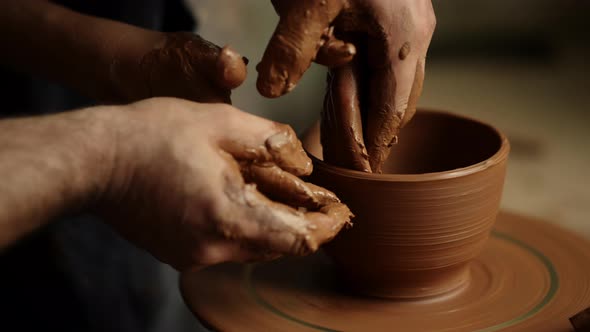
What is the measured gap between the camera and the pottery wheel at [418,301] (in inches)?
49.9

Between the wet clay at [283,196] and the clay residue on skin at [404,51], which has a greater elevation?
the clay residue on skin at [404,51]

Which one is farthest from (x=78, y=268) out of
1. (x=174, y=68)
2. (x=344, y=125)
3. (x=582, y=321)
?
(x=582, y=321)

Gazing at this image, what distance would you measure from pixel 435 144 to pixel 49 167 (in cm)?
87

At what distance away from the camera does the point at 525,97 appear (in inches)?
123

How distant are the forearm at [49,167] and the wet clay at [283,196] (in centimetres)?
18

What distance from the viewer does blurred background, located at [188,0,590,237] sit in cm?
243

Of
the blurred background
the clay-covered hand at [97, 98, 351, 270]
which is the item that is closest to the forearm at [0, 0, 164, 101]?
the clay-covered hand at [97, 98, 351, 270]

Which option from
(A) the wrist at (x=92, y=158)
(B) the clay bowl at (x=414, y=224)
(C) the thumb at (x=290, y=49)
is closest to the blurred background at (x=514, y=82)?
(B) the clay bowl at (x=414, y=224)

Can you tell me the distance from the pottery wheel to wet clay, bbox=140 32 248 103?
0.38m

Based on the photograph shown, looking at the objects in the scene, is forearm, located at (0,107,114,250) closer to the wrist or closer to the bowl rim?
the wrist

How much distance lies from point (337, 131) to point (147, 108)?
1.36 feet

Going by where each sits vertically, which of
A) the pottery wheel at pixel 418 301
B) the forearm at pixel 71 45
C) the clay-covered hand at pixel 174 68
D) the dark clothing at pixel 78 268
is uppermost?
the clay-covered hand at pixel 174 68

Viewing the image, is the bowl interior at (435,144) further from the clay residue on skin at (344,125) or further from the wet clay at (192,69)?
the wet clay at (192,69)

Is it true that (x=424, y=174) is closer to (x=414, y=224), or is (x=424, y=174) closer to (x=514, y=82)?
(x=414, y=224)
